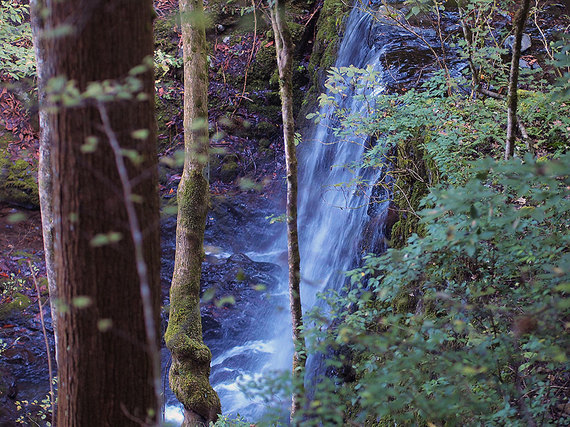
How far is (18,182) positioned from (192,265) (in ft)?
20.0

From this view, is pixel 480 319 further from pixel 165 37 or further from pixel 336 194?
pixel 165 37

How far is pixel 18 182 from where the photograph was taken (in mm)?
8875

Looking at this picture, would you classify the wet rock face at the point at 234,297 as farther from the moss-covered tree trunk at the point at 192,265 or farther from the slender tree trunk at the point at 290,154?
the slender tree trunk at the point at 290,154

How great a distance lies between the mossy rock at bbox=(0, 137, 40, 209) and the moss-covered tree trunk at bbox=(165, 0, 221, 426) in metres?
5.30

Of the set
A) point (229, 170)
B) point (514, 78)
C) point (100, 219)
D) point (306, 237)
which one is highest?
point (514, 78)

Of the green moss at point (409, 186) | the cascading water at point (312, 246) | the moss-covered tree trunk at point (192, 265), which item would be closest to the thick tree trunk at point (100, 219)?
the moss-covered tree trunk at point (192, 265)

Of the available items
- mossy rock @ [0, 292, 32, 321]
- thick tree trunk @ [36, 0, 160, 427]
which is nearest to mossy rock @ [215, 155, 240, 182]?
mossy rock @ [0, 292, 32, 321]

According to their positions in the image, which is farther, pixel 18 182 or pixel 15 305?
pixel 18 182

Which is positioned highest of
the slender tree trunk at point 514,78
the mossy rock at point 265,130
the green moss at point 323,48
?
the green moss at point 323,48

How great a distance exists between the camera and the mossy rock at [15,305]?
6688mm

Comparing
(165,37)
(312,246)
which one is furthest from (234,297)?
(165,37)

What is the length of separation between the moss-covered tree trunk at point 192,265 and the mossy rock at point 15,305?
11.7 ft

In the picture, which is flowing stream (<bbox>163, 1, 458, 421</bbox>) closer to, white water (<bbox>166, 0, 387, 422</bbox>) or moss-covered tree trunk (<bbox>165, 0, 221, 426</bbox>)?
white water (<bbox>166, 0, 387, 422</bbox>)

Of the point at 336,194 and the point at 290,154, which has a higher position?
the point at 290,154
